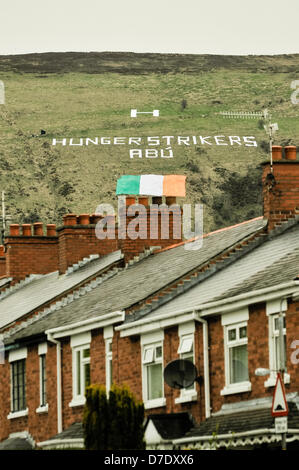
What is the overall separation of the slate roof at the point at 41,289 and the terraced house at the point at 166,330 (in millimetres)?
130

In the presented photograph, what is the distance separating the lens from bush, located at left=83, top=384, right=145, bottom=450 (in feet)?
101

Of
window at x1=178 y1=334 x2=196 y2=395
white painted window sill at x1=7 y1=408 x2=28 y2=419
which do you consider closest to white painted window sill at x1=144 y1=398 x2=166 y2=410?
window at x1=178 y1=334 x2=196 y2=395

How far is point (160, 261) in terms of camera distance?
4641 cm

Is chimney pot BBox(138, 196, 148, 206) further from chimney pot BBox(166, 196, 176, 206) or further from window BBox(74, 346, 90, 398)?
window BBox(74, 346, 90, 398)

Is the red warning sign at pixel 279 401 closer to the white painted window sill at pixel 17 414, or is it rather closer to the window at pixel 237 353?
the window at pixel 237 353

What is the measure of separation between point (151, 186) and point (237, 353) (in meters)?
14.0

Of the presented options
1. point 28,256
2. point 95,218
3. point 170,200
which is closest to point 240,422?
point 170,200

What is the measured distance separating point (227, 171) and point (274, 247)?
513ft

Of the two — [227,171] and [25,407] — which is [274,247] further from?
[227,171]

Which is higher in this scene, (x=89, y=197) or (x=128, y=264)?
(x=89, y=197)

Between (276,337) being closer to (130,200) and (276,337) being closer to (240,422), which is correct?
(240,422)

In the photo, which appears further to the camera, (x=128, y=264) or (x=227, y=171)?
(x=227, y=171)

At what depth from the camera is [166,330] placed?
126 ft
